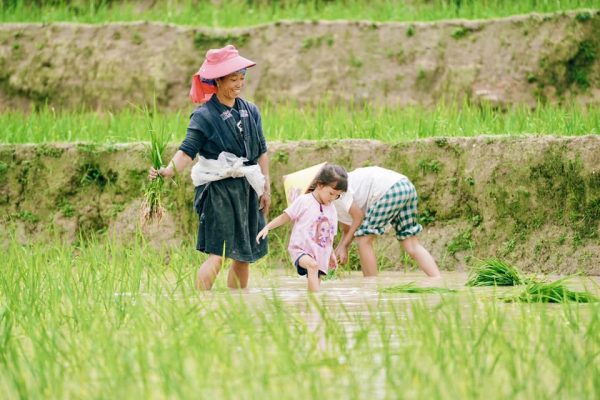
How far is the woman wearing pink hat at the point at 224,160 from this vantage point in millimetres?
5891

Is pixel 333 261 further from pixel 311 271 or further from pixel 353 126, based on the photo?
pixel 353 126

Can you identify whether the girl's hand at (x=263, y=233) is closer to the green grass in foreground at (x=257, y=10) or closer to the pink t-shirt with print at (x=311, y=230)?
the pink t-shirt with print at (x=311, y=230)

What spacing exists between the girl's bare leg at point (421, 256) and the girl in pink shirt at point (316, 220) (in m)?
0.84

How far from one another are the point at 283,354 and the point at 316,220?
2.60 meters

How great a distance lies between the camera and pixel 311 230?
599 cm

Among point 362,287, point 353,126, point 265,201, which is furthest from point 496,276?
point 353,126

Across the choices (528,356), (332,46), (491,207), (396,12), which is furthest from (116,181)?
(528,356)

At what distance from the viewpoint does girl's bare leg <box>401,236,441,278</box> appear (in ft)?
22.0

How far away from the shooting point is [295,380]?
324 centimetres

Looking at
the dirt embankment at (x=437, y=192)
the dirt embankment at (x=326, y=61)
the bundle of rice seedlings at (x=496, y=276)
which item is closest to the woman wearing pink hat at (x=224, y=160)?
the dirt embankment at (x=437, y=192)

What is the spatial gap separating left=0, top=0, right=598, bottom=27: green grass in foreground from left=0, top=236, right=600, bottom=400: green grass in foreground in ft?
22.1

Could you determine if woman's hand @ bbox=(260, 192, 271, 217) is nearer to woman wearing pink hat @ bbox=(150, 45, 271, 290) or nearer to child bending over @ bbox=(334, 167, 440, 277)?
woman wearing pink hat @ bbox=(150, 45, 271, 290)

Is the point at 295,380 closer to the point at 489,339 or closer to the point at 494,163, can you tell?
the point at 489,339

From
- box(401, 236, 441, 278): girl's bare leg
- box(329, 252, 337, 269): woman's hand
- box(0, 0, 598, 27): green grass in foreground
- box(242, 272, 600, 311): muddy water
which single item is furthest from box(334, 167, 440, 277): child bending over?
box(0, 0, 598, 27): green grass in foreground
